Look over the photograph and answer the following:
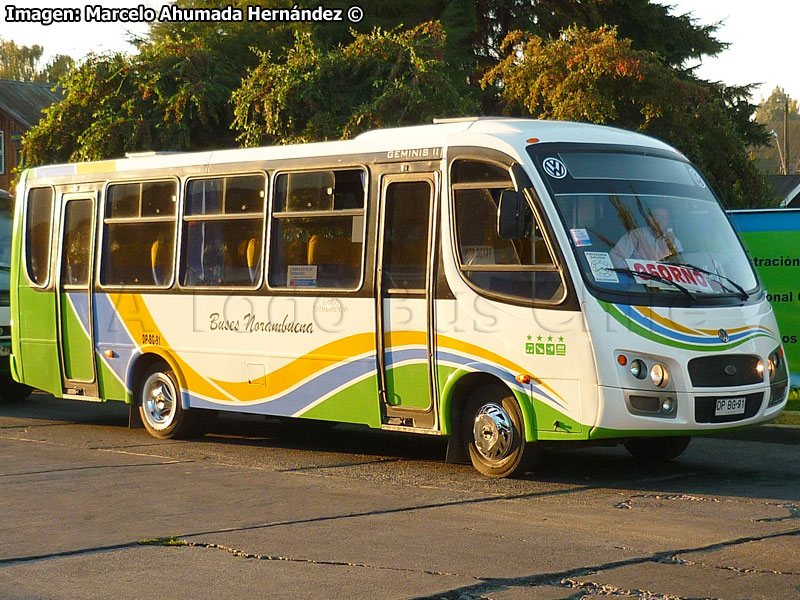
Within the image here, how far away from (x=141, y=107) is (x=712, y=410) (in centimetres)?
1773

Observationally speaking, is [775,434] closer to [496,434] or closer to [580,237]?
[496,434]

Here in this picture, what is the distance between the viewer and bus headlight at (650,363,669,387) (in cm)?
945

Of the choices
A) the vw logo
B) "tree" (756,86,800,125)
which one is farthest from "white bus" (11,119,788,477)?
"tree" (756,86,800,125)

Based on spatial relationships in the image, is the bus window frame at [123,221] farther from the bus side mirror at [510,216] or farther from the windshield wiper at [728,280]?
the windshield wiper at [728,280]

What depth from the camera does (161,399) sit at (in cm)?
1310

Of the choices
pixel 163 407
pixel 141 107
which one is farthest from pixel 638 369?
pixel 141 107

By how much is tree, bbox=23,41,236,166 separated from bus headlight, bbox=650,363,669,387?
1645 cm

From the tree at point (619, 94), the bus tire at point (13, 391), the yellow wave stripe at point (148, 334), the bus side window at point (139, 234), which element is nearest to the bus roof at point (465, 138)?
the bus side window at point (139, 234)

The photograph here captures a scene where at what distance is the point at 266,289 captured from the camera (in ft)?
39.2

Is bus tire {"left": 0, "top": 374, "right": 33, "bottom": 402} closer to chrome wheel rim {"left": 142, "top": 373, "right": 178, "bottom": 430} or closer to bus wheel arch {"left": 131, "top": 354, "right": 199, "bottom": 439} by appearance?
bus wheel arch {"left": 131, "top": 354, "right": 199, "bottom": 439}

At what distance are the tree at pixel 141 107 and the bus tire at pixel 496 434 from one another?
1537cm

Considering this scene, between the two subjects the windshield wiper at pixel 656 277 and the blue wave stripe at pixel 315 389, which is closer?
the windshield wiper at pixel 656 277

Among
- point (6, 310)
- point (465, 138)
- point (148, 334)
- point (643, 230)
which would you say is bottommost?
point (148, 334)

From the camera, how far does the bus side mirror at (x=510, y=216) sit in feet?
31.7
